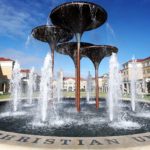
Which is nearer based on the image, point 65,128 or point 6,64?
point 65,128

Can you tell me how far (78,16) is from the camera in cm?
1391

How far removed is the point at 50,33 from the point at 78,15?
5.01 m

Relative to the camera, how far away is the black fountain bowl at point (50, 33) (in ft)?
58.3

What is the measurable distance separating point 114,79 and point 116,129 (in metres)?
6.94

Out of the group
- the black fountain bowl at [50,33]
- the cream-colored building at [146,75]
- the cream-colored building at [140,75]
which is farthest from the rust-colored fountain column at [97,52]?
the cream-colored building at [146,75]

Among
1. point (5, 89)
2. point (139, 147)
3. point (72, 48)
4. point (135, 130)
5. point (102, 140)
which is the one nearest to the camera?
point (139, 147)

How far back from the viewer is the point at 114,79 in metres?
15.4

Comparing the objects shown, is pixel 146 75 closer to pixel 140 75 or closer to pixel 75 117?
pixel 140 75

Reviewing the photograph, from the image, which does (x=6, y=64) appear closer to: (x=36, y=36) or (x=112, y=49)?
(x=36, y=36)

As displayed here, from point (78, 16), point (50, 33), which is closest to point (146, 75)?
point (50, 33)

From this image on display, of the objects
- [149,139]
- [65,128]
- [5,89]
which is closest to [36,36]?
Result: [65,128]

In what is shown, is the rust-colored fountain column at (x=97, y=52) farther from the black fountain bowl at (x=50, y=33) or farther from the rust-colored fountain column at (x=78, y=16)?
the black fountain bowl at (x=50, y=33)

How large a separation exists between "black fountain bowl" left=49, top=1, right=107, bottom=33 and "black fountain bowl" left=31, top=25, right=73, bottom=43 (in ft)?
8.15

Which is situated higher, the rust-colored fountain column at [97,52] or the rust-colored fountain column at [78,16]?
the rust-colored fountain column at [78,16]
